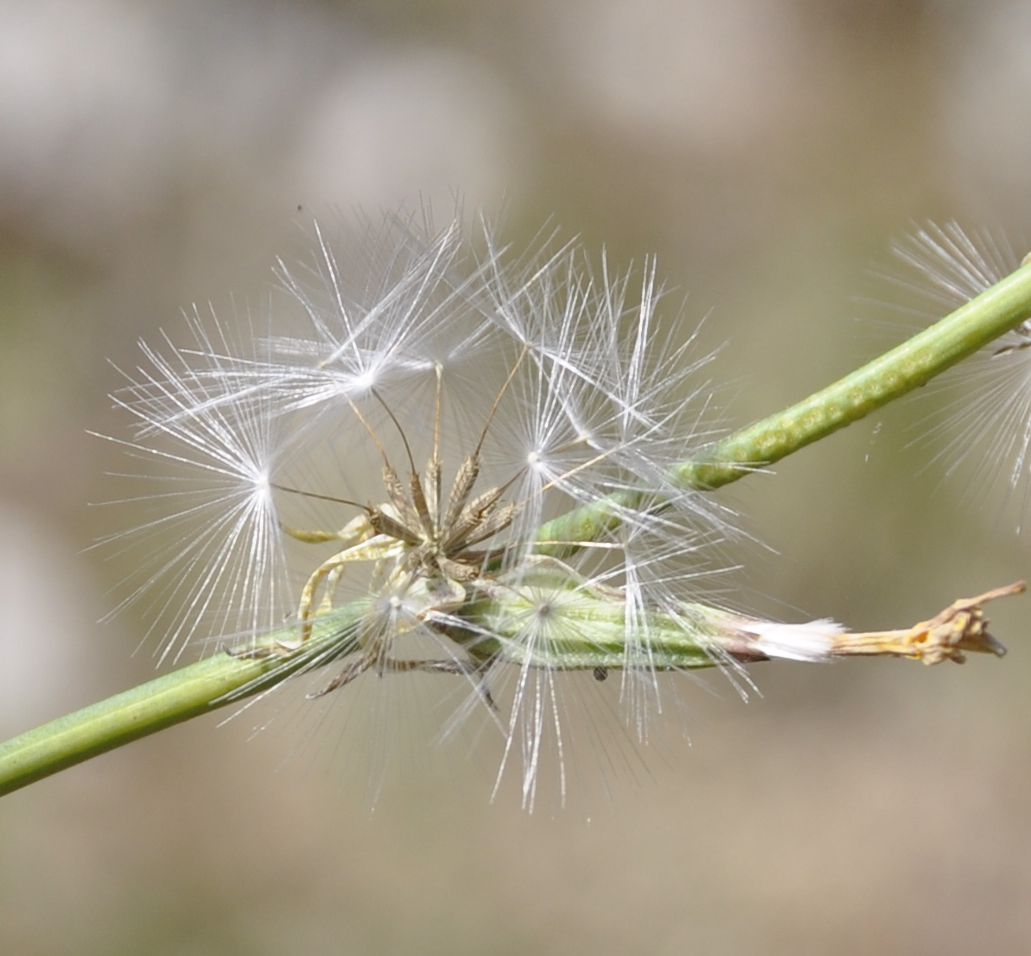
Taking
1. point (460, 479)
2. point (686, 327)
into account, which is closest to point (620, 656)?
point (460, 479)

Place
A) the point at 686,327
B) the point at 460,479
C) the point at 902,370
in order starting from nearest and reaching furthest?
the point at 902,370 < the point at 460,479 < the point at 686,327

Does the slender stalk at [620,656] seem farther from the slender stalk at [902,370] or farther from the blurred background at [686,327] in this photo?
the blurred background at [686,327]

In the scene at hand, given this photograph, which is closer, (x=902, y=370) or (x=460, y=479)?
(x=902, y=370)

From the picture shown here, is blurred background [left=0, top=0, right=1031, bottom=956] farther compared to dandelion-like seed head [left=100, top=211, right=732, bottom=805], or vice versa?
blurred background [left=0, top=0, right=1031, bottom=956]

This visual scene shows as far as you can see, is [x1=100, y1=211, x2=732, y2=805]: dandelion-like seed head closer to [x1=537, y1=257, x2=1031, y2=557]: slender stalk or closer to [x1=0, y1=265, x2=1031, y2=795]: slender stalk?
[x1=0, y1=265, x2=1031, y2=795]: slender stalk

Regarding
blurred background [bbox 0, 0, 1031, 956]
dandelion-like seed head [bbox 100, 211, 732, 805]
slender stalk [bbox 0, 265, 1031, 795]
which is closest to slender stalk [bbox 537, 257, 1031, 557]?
slender stalk [bbox 0, 265, 1031, 795]

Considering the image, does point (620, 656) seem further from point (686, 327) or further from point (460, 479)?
Answer: point (686, 327)

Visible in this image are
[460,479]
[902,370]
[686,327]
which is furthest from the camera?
[686,327]
